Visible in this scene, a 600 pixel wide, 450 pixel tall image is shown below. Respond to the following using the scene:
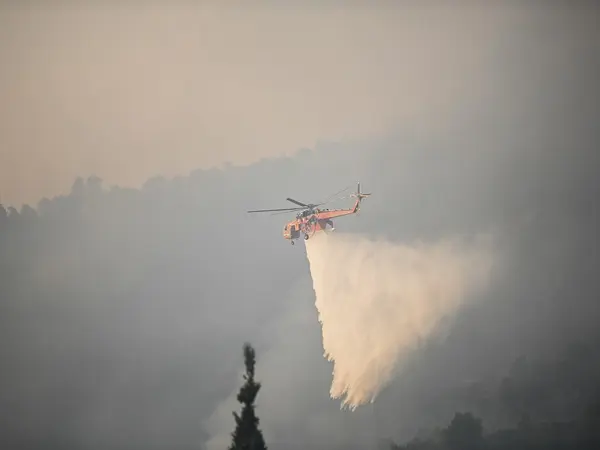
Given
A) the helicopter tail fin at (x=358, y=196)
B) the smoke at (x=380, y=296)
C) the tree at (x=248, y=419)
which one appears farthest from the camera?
the smoke at (x=380, y=296)

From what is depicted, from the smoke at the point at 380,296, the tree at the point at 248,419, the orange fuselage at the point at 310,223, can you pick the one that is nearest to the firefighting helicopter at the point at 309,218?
the orange fuselage at the point at 310,223

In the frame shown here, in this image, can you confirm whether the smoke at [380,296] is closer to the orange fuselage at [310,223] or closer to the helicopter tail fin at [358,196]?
the orange fuselage at [310,223]

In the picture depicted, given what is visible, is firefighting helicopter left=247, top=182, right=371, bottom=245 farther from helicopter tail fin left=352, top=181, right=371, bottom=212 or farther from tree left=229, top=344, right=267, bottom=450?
tree left=229, top=344, right=267, bottom=450

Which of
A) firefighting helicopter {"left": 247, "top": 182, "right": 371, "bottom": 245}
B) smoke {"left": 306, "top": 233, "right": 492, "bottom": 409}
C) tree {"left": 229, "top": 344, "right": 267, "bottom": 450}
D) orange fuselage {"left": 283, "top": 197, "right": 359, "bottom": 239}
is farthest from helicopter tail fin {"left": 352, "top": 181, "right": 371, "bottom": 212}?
tree {"left": 229, "top": 344, "right": 267, "bottom": 450}

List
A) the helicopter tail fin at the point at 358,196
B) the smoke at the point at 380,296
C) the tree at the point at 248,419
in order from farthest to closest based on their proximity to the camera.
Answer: the smoke at the point at 380,296 → the helicopter tail fin at the point at 358,196 → the tree at the point at 248,419

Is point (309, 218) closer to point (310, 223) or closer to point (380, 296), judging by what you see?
point (310, 223)

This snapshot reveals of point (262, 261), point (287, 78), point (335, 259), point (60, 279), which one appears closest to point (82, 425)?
point (60, 279)

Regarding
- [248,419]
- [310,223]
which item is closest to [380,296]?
[310,223]

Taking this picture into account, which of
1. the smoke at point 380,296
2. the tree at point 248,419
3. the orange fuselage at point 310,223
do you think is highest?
the orange fuselage at point 310,223
